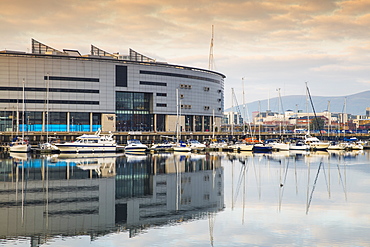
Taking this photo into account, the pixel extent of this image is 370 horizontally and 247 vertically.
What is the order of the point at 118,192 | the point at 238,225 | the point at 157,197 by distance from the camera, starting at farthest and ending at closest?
the point at 118,192 < the point at 157,197 < the point at 238,225

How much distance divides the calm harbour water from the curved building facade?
77.9 metres

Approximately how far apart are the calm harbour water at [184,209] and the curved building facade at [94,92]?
77.9 meters

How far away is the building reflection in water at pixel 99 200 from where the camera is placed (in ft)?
95.3

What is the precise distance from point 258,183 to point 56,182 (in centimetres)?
2156

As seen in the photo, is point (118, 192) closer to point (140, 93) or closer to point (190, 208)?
point (190, 208)

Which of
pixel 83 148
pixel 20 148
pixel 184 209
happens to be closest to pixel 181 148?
pixel 83 148

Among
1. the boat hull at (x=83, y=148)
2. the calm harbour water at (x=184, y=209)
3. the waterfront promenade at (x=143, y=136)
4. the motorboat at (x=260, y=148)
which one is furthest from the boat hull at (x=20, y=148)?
the motorboat at (x=260, y=148)

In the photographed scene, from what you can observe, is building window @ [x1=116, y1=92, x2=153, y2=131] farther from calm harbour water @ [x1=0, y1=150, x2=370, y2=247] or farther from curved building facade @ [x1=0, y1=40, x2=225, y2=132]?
calm harbour water @ [x1=0, y1=150, x2=370, y2=247]

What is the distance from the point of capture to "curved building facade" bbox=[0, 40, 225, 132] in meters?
138

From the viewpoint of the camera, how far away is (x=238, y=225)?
29.2 meters

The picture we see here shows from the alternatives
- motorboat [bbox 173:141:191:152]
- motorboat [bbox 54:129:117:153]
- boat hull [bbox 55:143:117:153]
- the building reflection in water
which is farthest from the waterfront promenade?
the building reflection in water

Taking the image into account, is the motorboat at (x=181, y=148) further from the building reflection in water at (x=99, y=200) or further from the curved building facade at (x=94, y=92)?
the building reflection in water at (x=99, y=200)

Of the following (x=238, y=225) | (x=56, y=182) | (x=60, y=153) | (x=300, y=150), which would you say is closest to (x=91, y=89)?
(x=60, y=153)

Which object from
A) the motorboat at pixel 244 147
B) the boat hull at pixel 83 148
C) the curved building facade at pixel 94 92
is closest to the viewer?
the boat hull at pixel 83 148
